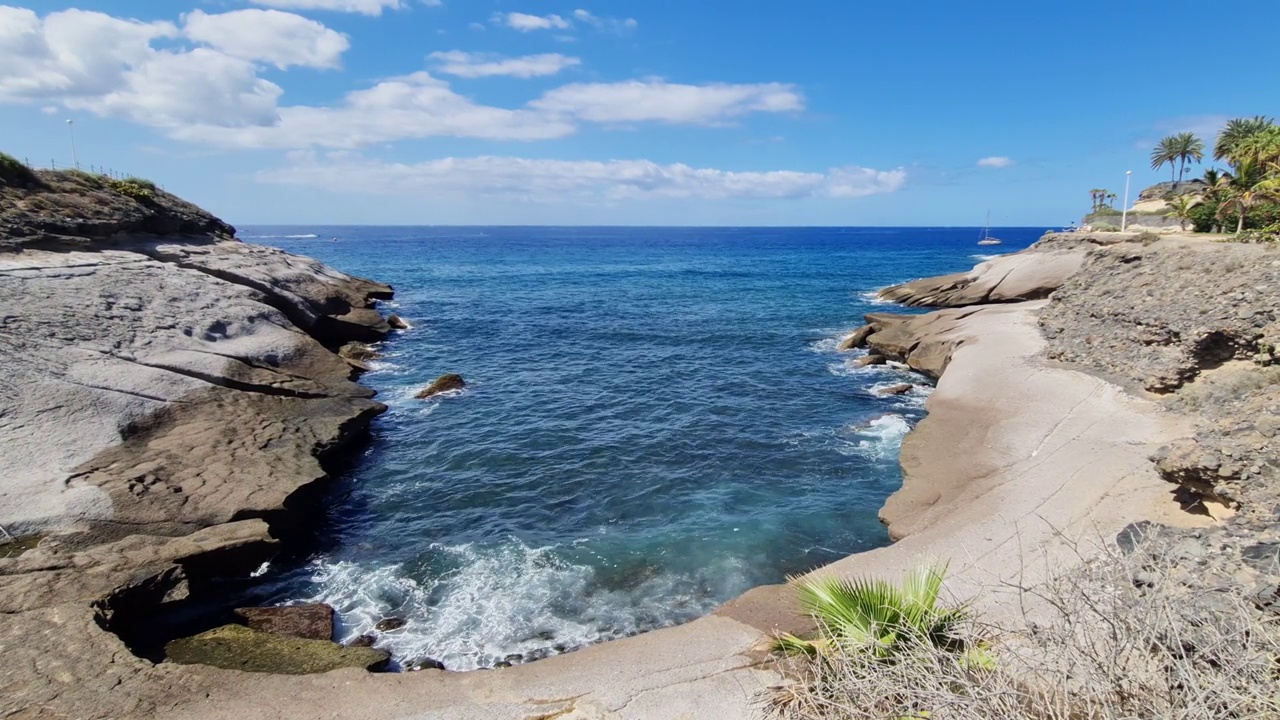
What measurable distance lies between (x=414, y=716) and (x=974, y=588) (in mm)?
10752

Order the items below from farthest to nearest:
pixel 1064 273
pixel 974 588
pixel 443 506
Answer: pixel 1064 273 < pixel 443 506 < pixel 974 588

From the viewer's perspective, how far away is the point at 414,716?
10.1 meters

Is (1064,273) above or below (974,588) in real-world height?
above

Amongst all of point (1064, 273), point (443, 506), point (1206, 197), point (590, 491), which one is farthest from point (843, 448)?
point (1206, 197)

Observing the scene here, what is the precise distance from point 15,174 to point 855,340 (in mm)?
46327

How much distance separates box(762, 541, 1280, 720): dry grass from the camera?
226 inches

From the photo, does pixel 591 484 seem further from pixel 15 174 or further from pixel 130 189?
pixel 130 189

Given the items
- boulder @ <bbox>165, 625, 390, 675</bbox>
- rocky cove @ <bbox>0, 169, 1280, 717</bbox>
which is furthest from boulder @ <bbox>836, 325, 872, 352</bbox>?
boulder @ <bbox>165, 625, 390, 675</bbox>

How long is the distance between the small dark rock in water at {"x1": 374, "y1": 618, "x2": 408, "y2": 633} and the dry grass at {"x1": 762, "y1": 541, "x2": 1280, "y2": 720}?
33.5 feet

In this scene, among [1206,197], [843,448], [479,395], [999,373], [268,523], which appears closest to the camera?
[268,523]

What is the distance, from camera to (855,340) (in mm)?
40094

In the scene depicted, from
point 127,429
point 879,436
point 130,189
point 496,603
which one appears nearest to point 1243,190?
point 879,436

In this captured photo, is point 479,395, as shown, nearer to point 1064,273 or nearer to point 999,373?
point 999,373

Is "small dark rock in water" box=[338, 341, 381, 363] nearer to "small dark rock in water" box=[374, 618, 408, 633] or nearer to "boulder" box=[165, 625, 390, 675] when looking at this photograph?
"small dark rock in water" box=[374, 618, 408, 633]
